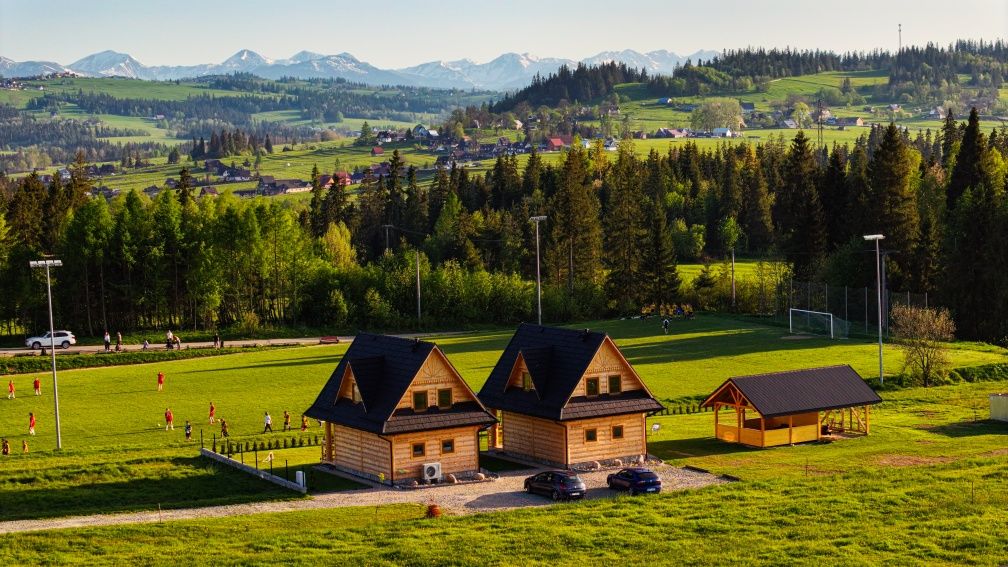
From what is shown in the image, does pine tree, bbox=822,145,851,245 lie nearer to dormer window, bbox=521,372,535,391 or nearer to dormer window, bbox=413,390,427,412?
dormer window, bbox=521,372,535,391

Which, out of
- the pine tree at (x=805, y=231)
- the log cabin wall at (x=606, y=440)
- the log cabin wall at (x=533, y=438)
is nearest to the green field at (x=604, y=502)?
the log cabin wall at (x=606, y=440)

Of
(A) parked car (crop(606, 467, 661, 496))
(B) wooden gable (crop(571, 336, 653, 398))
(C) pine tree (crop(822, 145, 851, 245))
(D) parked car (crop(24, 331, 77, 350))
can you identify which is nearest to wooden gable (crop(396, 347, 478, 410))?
(B) wooden gable (crop(571, 336, 653, 398))

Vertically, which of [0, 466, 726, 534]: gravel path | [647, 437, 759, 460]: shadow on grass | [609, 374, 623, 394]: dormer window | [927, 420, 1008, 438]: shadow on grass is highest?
[609, 374, 623, 394]: dormer window

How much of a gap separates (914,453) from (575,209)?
70545 millimetres

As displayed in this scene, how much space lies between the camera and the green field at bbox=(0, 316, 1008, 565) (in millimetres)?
39469

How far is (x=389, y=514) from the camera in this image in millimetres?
45219

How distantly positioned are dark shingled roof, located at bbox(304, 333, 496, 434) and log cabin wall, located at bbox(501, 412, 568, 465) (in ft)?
10.1

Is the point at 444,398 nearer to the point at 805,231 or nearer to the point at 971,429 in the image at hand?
the point at 971,429

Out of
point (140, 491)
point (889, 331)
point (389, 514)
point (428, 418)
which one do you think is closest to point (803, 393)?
point (428, 418)

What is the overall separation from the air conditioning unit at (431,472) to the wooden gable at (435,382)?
7.93ft

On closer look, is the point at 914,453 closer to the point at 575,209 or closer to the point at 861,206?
the point at 861,206

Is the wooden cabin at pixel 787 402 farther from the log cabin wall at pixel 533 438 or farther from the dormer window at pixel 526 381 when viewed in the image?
the dormer window at pixel 526 381

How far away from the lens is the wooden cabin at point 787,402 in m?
57.2

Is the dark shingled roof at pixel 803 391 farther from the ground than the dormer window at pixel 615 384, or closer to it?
closer to it
